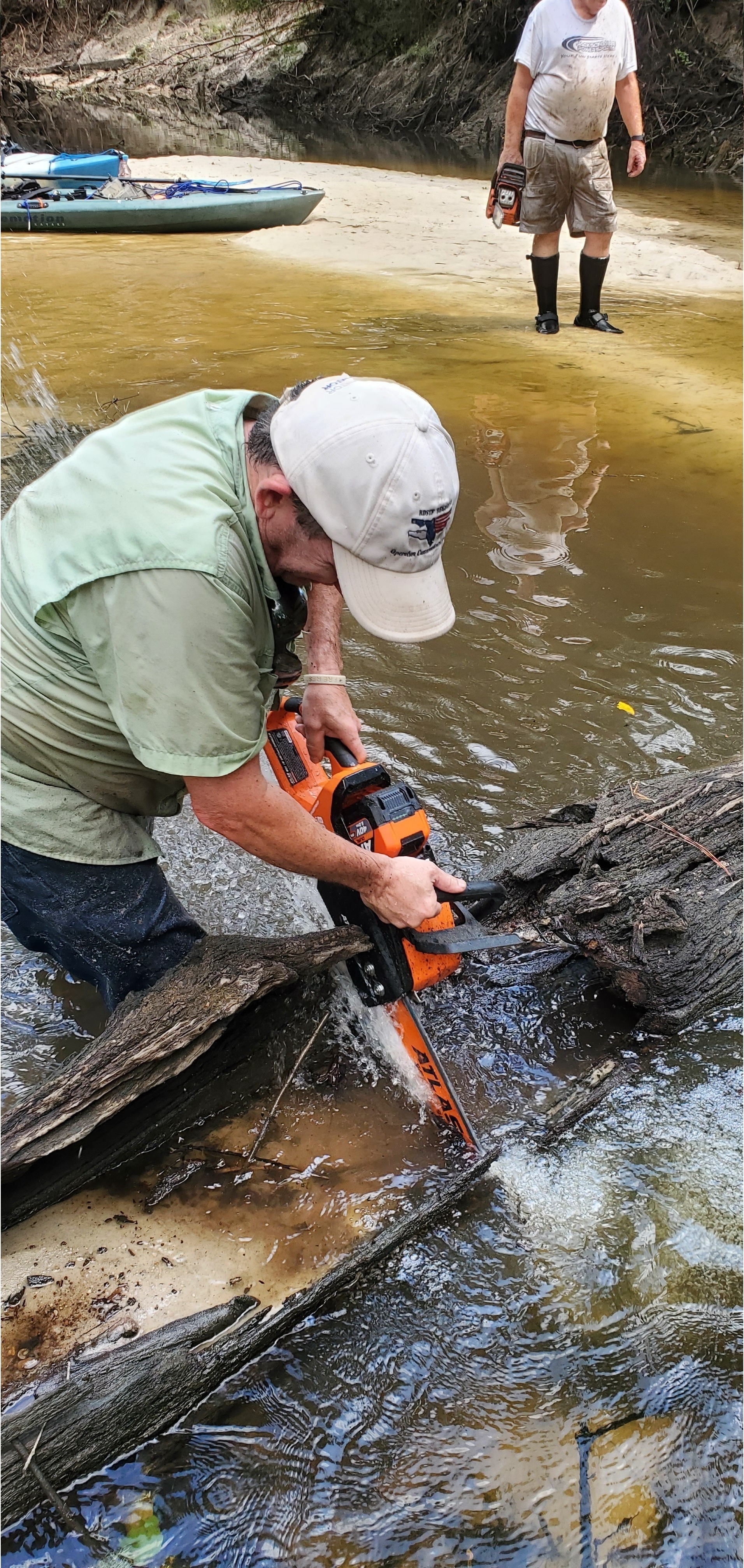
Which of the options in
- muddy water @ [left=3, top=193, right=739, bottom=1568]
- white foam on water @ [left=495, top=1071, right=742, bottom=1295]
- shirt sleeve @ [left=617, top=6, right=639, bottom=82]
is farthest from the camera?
shirt sleeve @ [left=617, top=6, right=639, bottom=82]

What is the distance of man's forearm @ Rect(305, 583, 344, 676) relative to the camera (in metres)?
2.73

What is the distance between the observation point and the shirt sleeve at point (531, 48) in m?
7.41

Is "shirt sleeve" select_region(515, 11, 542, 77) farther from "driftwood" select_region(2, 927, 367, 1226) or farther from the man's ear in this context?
"driftwood" select_region(2, 927, 367, 1226)

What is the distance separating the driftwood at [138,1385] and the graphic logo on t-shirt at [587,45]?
839cm

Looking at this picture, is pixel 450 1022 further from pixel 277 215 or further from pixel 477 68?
pixel 477 68

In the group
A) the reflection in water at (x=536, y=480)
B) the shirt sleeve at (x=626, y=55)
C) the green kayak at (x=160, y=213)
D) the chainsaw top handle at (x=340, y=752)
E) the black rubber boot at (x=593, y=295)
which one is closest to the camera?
the chainsaw top handle at (x=340, y=752)

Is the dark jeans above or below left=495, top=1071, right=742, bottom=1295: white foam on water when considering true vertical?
above

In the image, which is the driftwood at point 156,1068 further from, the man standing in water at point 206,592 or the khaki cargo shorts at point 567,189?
the khaki cargo shorts at point 567,189

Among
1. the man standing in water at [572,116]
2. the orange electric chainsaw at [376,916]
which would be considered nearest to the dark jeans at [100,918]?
the orange electric chainsaw at [376,916]

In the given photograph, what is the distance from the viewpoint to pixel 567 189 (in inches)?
308

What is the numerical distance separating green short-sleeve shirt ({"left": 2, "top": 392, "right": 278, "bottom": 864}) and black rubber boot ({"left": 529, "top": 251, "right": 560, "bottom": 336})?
7294mm

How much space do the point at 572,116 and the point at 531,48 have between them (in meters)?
0.56

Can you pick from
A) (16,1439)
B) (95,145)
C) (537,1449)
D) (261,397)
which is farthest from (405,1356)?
(95,145)

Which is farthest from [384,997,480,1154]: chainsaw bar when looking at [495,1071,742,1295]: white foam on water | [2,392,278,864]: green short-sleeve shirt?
[2,392,278,864]: green short-sleeve shirt
